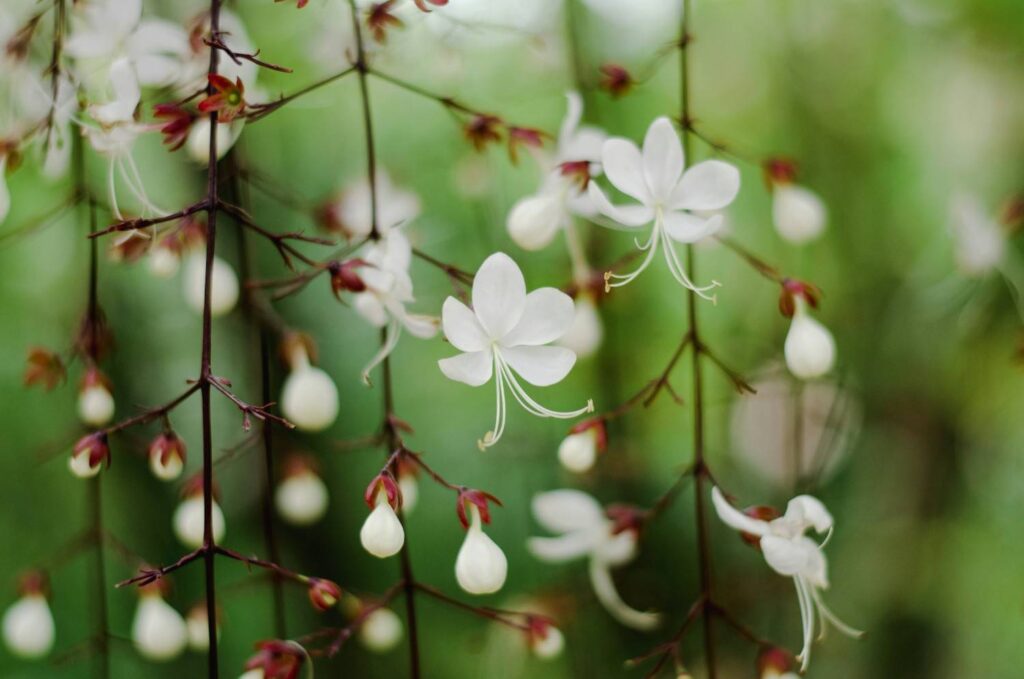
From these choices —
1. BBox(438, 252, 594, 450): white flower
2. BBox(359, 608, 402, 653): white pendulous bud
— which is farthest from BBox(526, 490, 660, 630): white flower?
BBox(438, 252, 594, 450): white flower

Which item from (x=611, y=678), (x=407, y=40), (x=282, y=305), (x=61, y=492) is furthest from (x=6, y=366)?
(x=611, y=678)

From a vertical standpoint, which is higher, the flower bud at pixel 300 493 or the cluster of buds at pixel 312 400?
the cluster of buds at pixel 312 400

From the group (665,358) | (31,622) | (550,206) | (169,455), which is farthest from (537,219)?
(665,358)

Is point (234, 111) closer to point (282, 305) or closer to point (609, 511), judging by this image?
point (609, 511)

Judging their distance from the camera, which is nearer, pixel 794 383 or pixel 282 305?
pixel 794 383

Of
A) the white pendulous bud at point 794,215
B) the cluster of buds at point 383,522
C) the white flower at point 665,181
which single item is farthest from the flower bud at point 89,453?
the white pendulous bud at point 794,215

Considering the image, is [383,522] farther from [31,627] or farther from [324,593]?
[31,627]

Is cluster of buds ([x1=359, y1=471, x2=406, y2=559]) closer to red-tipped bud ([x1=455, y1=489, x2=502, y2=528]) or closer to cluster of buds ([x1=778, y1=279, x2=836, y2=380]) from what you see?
red-tipped bud ([x1=455, y1=489, x2=502, y2=528])

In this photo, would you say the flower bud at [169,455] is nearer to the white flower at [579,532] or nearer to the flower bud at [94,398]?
the flower bud at [94,398]
